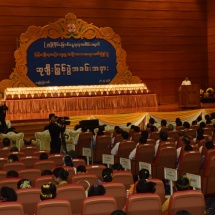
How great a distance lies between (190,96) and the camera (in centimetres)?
1909

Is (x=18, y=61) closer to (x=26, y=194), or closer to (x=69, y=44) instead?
(x=69, y=44)

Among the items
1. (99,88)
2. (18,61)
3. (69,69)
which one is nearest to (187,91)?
(99,88)

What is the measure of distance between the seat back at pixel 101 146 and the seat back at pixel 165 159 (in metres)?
2.57

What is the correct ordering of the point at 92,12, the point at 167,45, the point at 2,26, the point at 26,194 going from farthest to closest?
1. the point at 167,45
2. the point at 92,12
3. the point at 2,26
4. the point at 26,194

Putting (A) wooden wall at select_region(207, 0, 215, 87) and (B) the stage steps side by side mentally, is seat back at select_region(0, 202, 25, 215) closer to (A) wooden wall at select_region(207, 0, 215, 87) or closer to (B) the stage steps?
(B) the stage steps

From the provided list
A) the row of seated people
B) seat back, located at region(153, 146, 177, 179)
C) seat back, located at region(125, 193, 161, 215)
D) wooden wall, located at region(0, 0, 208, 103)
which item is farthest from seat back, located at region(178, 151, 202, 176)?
wooden wall, located at region(0, 0, 208, 103)

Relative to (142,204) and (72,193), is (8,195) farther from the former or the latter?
(142,204)

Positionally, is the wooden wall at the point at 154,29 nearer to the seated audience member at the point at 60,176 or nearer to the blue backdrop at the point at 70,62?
the blue backdrop at the point at 70,62

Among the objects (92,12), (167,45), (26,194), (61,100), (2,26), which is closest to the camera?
(26,194)

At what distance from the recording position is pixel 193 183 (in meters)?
5.86

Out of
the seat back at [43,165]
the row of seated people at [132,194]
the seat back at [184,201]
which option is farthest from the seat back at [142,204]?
the seat back at [43,165]

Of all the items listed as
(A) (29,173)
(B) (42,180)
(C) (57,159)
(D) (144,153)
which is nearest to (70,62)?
(D) (144,153)

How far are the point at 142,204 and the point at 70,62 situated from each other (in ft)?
52.3

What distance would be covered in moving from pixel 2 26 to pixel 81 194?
15.1 m
